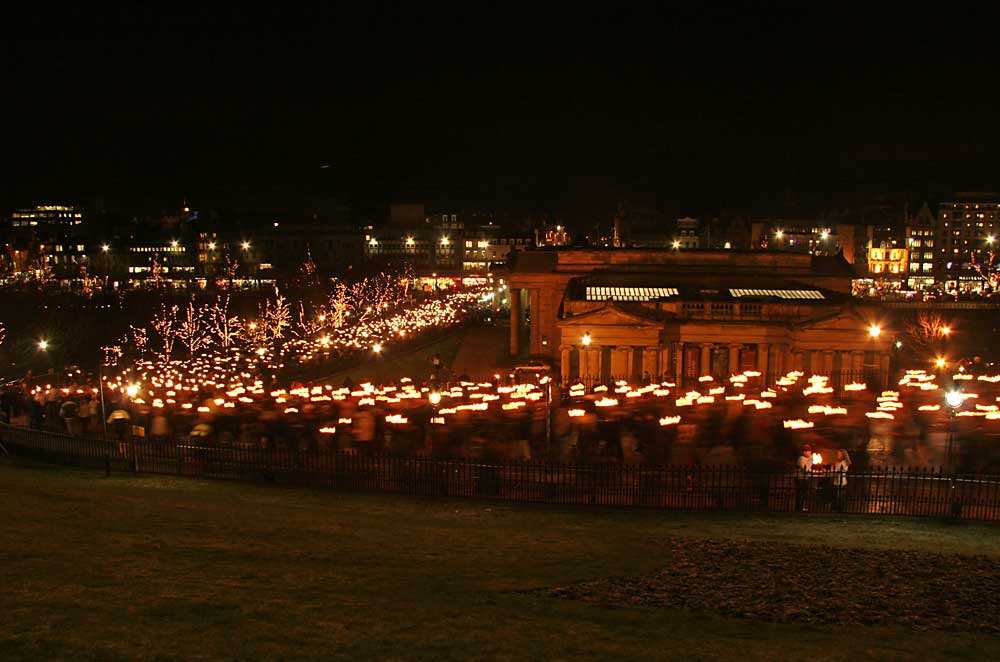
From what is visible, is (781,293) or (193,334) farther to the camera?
(193,334)

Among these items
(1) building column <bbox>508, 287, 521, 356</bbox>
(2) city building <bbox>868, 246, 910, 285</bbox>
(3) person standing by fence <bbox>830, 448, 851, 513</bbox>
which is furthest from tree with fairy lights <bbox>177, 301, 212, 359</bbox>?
(2) city building <bbox>868, 246, 910, 285</bbox>

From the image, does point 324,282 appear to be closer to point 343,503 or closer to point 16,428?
point 16,428


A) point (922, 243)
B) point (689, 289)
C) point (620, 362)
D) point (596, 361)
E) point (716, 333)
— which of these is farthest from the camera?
point (922, 243)

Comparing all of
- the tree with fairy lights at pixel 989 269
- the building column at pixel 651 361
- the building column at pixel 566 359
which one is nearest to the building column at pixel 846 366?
the building column at pixel 651 361

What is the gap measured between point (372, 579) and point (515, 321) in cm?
4142

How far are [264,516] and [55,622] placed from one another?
23.8 ft

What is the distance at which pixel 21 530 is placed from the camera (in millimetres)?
13477

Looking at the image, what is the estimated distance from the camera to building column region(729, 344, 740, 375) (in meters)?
41.9

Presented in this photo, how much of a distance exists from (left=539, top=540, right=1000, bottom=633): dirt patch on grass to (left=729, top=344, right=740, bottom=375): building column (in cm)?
2784

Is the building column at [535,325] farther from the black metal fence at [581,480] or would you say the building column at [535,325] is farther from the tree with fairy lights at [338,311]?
the black metal fence at [581,480]

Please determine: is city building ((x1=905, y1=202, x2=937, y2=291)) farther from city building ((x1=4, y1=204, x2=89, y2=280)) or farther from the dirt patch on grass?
city building ((x1=4, y1=204, x2=89, y2=280))

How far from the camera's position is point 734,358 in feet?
138

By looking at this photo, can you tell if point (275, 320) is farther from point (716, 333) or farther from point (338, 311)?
point (716, 333)

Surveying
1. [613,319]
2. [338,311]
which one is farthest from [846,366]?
[338,311]
